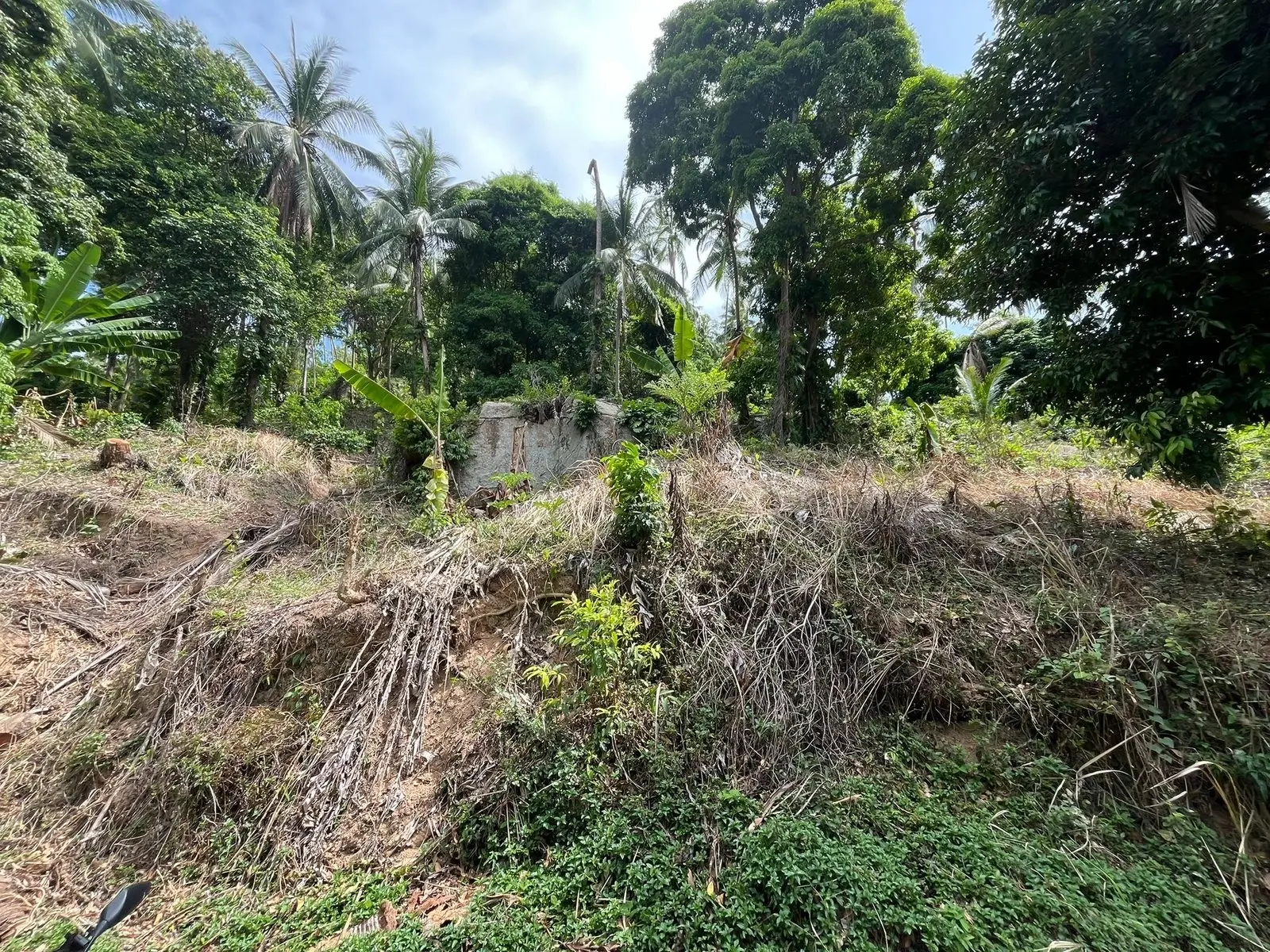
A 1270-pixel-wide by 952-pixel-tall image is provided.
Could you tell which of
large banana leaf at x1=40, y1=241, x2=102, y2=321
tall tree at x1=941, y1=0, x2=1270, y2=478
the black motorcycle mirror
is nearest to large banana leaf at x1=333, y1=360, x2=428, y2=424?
large banana leaf at x1=40, y1=241, x2=102, y2=321

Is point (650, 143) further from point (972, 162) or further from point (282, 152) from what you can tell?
point (282, 152)

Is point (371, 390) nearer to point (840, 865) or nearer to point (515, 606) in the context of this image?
point (515, 606)

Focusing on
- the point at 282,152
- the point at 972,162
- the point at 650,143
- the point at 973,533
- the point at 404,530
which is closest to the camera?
the point at 973,533

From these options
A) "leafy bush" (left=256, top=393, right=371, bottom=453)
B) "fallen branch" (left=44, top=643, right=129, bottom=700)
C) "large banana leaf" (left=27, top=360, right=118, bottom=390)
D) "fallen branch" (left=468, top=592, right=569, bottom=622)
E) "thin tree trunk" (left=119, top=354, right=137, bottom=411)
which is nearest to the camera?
"fallen branch" (left=44, top=643, right=129, bottom=700)

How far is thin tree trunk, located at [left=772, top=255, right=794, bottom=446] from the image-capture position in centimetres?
1157

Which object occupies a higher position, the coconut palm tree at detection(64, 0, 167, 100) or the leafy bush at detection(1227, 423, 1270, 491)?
the coconut palm tree at detection(64, 0, 167, 100)

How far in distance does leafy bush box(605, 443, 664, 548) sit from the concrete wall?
5.00m

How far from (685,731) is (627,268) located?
17429 mm

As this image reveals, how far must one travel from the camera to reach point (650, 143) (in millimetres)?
13039

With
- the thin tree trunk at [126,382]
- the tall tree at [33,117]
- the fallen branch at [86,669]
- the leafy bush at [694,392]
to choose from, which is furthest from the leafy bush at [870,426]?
the thin tree trunk at [126,382]

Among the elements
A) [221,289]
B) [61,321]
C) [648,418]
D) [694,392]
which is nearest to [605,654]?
[694,392]

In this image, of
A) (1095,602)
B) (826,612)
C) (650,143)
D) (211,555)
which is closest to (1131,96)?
(1095,602)

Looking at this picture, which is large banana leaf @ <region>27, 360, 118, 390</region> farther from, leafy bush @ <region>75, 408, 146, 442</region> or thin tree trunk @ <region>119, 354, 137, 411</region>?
thin tree trunk @ <region>119, 354, 137, 411</region>

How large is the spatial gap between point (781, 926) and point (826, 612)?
203 centimetres
